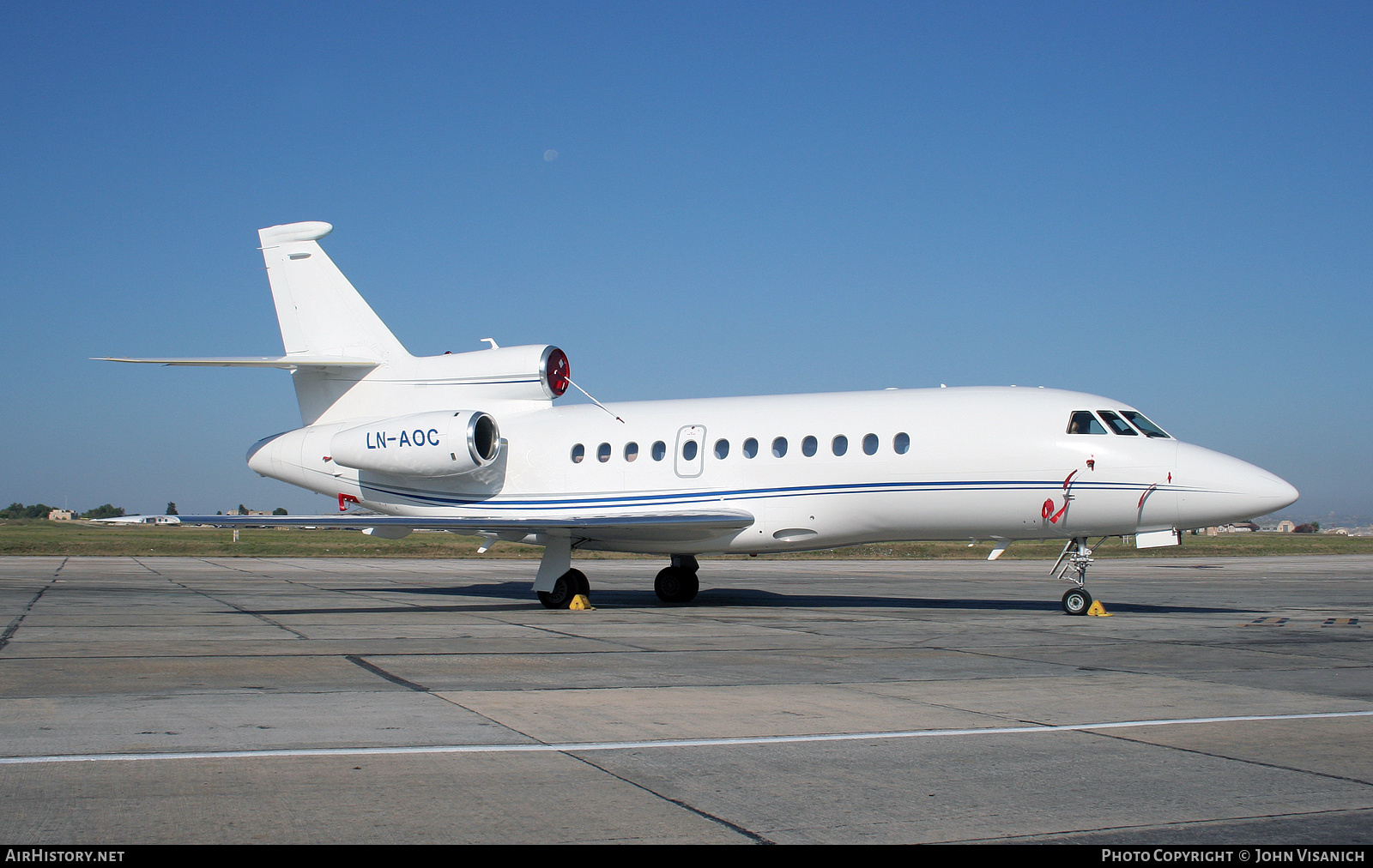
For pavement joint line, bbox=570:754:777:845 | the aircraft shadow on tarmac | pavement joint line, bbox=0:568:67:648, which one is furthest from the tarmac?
the aircraft shadow on tarmac

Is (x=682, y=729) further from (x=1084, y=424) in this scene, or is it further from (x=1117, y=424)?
(x=1117, y=424)

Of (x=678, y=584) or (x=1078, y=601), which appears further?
(x=678, y=584)

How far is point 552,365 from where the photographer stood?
20719mm

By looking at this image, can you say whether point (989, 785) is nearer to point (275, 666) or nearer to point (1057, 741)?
point (1057, 741)

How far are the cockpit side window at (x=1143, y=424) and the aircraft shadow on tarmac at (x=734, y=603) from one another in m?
3.17

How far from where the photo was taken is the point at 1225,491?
15133mm

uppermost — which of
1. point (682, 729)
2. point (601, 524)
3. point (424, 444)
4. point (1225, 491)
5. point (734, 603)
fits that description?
point (424, 444)

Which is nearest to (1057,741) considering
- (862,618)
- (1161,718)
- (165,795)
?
(1161,718)

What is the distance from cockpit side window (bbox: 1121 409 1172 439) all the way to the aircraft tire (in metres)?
9.32

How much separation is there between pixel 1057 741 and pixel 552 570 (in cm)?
1224

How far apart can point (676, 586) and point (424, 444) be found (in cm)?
542

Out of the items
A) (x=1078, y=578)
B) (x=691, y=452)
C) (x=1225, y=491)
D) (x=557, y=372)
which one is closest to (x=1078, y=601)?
(x=1078, y=578)

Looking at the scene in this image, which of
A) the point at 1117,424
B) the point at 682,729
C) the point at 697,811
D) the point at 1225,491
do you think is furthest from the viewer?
the point at 1117,424

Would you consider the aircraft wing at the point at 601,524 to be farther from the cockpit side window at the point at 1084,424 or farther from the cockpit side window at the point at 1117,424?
the cockpit side window at the point at 1117,424
